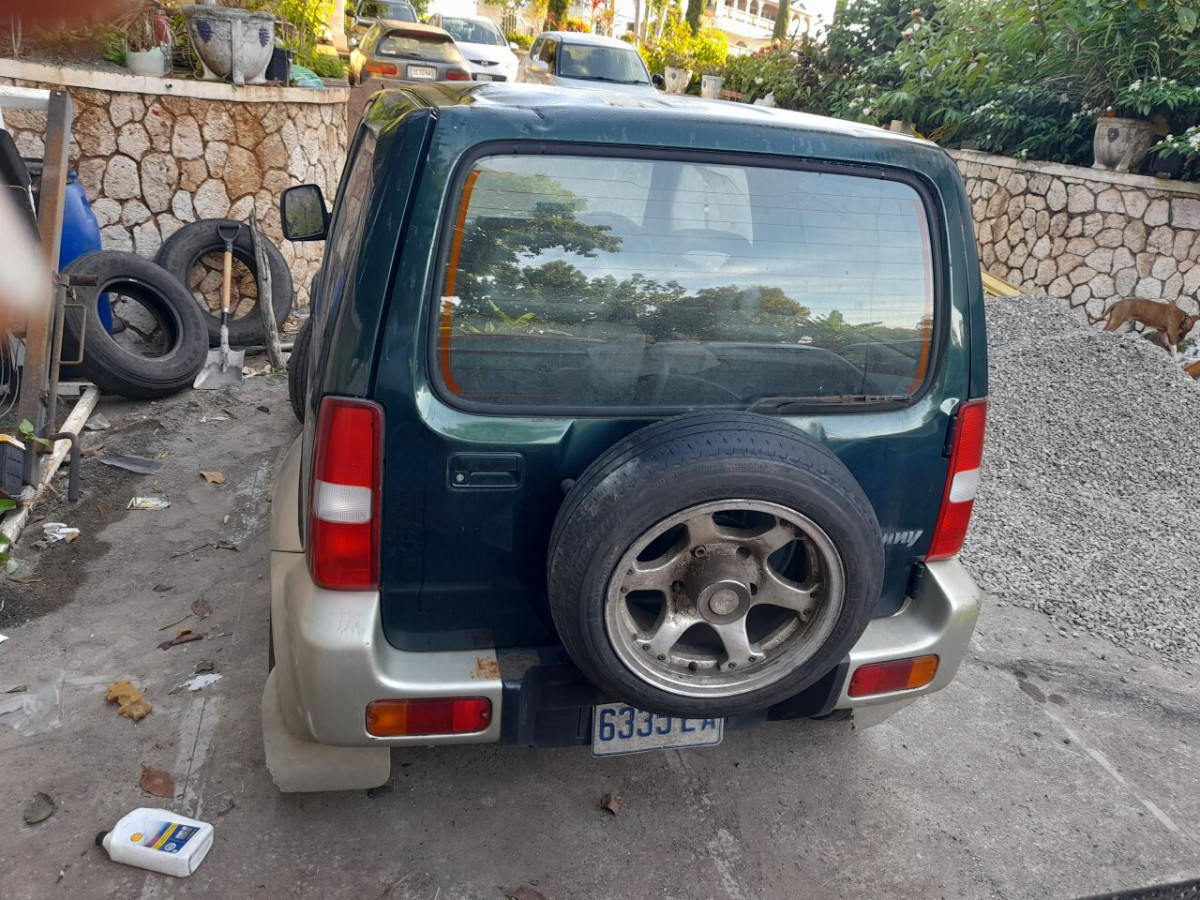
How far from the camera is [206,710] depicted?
2961 mm

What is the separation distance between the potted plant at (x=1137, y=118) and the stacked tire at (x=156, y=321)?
311 inches

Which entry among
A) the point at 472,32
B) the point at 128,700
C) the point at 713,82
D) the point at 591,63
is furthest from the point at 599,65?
the point at 128,700

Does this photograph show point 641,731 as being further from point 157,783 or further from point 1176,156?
point 1176,156

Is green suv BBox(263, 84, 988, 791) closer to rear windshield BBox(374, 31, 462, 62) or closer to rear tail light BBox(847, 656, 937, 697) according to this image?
rear tail light BBox(847, 656, 937, 697)

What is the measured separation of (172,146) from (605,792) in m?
5.95

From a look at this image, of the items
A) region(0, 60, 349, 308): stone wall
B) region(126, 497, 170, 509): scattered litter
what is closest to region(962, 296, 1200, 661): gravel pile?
region(126, 497, 170, 509): scattered litter

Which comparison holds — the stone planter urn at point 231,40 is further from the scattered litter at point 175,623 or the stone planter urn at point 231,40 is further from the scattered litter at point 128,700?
the scattered litter at point 128,700

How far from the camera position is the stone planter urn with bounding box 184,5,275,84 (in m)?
6.57

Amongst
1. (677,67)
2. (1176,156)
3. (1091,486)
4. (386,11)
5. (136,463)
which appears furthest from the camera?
(677,67)

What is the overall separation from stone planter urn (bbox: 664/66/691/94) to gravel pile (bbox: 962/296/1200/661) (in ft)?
54.9

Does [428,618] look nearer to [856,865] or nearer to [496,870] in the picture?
[496,870]

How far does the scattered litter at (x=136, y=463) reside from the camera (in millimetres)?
4652

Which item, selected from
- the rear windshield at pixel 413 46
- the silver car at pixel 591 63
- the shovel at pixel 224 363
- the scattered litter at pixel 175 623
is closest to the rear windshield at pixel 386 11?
the rear windshield at pixel 413 46

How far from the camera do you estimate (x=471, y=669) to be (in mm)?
2193
